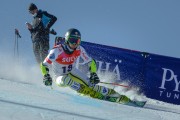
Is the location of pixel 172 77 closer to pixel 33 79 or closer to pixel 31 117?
pixel 33 79

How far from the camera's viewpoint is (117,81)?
1091 cm

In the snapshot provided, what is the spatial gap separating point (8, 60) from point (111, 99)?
471 cm

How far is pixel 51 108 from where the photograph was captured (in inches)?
211

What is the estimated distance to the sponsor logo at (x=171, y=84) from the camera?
10.6 m

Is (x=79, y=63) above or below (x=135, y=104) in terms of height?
above

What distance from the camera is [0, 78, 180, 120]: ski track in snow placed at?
477cm

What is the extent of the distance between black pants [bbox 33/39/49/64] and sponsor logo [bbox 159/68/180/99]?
117 inches

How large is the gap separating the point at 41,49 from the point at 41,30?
474 millimetres

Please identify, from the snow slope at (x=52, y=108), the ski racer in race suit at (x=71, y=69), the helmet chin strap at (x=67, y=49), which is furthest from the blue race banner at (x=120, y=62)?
the snow slope at (x=52, y=108)

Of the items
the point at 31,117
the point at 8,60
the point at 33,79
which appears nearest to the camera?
the point at 31,117

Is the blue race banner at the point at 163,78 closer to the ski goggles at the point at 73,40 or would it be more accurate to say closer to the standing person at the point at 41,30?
the standing person at the point at 41,30

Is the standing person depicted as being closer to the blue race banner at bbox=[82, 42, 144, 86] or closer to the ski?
the blue race banner at bbox=[82, 42, 144, 86]

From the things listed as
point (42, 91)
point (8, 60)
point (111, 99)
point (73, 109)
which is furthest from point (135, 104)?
point (8, 60)

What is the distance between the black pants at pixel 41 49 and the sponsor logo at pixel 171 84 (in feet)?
9.75
